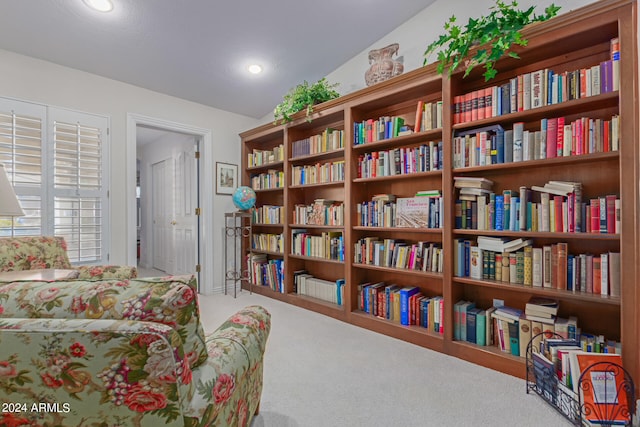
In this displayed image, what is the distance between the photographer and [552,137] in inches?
77.9

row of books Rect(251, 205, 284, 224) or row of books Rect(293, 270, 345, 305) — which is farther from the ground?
row of books Rect(251, 205, 284, 224)

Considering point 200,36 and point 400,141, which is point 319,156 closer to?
point 400,141

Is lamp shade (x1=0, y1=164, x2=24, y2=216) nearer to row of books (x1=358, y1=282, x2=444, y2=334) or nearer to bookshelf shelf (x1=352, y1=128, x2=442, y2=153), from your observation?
bookshelf shelf (x1=352, y1=128, x2=442, y2=153)

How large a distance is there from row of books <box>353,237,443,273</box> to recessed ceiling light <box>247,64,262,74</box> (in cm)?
209

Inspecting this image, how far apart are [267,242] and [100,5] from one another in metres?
2.73

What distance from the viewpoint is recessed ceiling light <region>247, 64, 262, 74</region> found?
3.31m

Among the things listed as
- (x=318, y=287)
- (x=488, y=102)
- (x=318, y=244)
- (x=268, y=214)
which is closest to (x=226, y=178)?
(x=268, y=214)

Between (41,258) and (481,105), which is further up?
(481,105)

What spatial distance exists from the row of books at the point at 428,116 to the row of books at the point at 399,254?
0.95m

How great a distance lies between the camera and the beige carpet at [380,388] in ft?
5.26

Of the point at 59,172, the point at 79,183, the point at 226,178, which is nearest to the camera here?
the point at 59,172

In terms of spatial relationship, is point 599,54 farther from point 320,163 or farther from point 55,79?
point 55,79

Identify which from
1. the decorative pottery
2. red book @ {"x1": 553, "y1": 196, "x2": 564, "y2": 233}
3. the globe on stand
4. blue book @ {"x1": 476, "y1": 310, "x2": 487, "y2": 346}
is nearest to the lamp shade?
the globe on stand

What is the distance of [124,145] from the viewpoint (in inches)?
135
